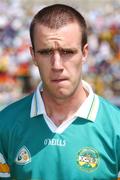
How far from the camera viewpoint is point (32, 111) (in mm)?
3107

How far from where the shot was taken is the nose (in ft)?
9.19

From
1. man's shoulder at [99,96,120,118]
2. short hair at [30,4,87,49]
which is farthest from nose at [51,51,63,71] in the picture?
man's shoulder at [99,96,120,118]

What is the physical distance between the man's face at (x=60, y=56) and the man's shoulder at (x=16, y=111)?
1.07ft

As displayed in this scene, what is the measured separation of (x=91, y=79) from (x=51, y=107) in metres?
9.45

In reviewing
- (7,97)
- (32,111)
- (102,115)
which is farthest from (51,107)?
(7,97)

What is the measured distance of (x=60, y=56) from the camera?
111 inches

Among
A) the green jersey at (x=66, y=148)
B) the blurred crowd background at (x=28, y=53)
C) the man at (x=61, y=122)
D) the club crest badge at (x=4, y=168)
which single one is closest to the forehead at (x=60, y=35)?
the man at (x=61, y=122)

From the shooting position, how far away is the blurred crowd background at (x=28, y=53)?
1236cm

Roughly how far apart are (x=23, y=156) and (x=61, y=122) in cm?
29

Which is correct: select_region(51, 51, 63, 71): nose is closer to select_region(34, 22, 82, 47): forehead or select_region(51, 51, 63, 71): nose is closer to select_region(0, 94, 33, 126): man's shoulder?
select_region(34, 22, 82, 47): forehead

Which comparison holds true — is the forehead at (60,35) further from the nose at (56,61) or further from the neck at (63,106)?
the neck at (63,106)

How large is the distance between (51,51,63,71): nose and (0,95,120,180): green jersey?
0.37 meters

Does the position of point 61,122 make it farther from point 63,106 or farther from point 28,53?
point 28,53

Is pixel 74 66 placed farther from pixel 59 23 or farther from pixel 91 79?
pixel 91 79
